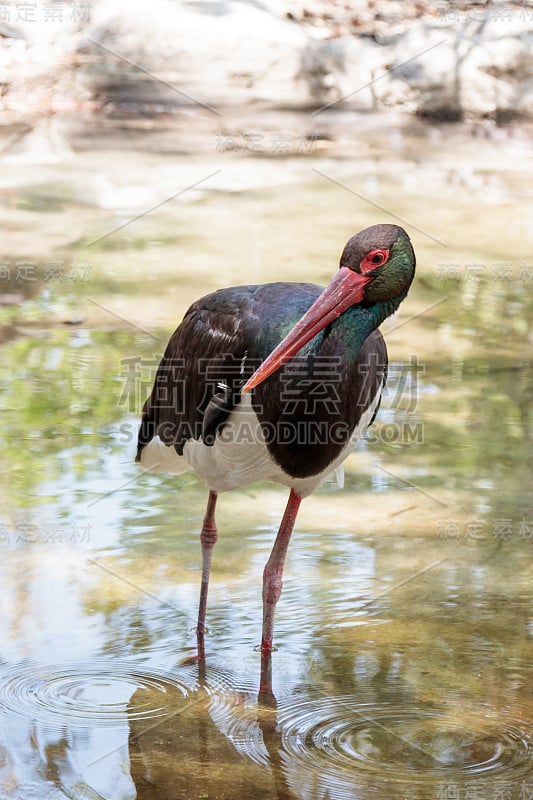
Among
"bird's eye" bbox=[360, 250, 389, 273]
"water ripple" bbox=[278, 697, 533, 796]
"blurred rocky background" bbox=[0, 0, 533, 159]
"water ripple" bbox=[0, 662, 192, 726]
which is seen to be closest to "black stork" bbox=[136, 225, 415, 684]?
"bird's eye" bbox=[360, 250, 389, 273]

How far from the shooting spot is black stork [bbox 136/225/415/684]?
3379 millimetres

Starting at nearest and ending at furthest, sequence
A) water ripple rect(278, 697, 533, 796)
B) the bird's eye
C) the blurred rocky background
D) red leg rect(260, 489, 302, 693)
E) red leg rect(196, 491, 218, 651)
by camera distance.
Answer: water ripple rect(278, 697, 533, 796), the bird's eye, red leg rect(260, 489, 302, 693), red leg rect(196, 491, 218, 651), the blurred rocky background

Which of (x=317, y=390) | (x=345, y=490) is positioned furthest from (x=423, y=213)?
(x=317, y=390)

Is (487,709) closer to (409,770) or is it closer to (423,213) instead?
(409,770)

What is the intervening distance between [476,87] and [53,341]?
29.2ft

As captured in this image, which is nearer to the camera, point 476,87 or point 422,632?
point 422,632

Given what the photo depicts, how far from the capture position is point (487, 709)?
11.4ft

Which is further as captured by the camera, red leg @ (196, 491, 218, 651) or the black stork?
red leg @ (196, 491, 218, 651)

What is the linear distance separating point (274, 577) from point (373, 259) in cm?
114

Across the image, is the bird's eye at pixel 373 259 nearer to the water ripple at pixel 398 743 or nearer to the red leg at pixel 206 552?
the red leg at pixel 206 552

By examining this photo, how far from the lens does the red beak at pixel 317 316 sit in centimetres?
337

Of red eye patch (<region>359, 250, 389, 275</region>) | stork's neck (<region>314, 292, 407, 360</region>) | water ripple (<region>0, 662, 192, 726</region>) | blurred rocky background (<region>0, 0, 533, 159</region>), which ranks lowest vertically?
water ripple (<region>0, 662, 192, 726</region>)
